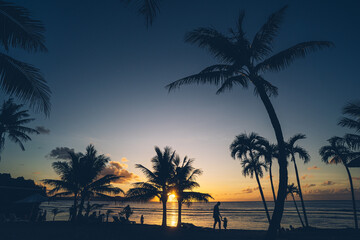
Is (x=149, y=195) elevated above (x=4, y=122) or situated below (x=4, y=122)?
below

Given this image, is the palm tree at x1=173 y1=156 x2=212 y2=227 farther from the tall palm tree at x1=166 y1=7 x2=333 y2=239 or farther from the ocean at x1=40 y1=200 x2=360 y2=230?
the ocean at x1=40 y1=200 x2=360 y2=230

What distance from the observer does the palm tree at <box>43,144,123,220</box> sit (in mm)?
16656

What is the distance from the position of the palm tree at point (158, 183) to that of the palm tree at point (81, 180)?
2.01m

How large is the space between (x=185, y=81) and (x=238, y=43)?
9.38 ft

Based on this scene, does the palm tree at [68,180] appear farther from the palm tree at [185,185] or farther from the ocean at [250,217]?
the ocean at [250,217]

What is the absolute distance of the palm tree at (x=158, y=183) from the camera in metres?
16.0

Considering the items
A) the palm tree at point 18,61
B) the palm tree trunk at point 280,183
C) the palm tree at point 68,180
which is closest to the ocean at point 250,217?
the palm tree at point 68,180

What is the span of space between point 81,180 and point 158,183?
6665mm

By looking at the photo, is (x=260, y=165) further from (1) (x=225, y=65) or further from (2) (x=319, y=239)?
(1) (x=225, y=65)

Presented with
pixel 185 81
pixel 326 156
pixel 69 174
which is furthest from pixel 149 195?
pixel 326 156

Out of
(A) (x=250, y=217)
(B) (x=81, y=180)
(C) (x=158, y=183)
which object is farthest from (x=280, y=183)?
(A) (x=250, y=217)

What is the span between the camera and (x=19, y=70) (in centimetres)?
459

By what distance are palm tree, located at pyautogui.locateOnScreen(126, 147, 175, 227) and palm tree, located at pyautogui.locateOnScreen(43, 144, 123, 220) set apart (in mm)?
2015

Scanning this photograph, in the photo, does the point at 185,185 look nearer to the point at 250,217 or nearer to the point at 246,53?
the point at 246,53
